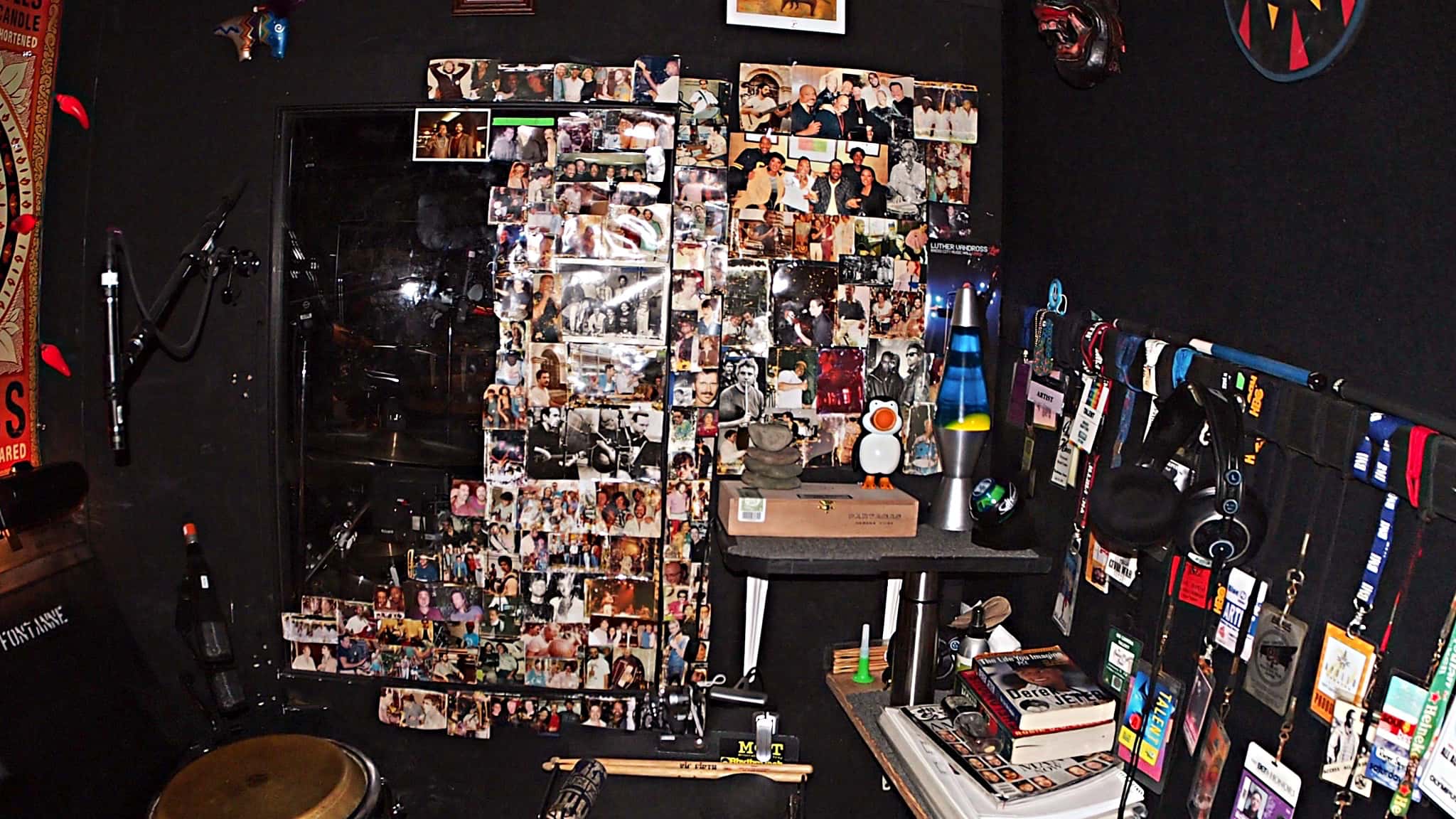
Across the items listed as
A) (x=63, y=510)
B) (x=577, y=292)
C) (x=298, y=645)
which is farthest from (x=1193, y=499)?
(x=63, y=510)

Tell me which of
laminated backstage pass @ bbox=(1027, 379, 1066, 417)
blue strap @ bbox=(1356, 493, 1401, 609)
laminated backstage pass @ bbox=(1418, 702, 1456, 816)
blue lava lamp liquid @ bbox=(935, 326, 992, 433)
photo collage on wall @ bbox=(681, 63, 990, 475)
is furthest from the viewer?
photo collage on wall @ bbox=(681, 63, 990, 475)

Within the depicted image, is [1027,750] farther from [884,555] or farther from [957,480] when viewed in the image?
[957,480]

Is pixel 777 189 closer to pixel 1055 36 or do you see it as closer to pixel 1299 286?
pixel 1055 36

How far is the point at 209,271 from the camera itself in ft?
7.72

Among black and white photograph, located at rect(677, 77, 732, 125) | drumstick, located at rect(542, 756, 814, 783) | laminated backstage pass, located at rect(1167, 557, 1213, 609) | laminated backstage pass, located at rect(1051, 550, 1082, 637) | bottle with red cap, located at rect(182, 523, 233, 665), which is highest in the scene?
black and white photograph, located at rect(677, 77, 732, 125)

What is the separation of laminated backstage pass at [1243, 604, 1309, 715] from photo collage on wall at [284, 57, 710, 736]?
1276 mm

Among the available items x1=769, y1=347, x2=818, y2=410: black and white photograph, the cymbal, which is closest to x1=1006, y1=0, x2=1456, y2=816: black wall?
x1=769, y1=347, x2=818, y2=410: black and white photograph

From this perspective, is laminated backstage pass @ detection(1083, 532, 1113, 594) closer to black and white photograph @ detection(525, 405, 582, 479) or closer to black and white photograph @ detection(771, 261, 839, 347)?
black and white photograph @ detection(771, 261, 839, 347)

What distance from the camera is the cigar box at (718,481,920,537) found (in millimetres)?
2191

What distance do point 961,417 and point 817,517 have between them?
41 centimetres

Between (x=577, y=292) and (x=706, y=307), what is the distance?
31cm

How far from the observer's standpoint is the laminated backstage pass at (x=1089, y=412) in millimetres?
1979

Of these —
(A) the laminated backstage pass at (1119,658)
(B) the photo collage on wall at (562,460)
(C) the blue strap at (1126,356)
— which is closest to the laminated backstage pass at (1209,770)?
(A) the laminated backstage pass at (1119,658)

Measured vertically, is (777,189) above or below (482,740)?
above
